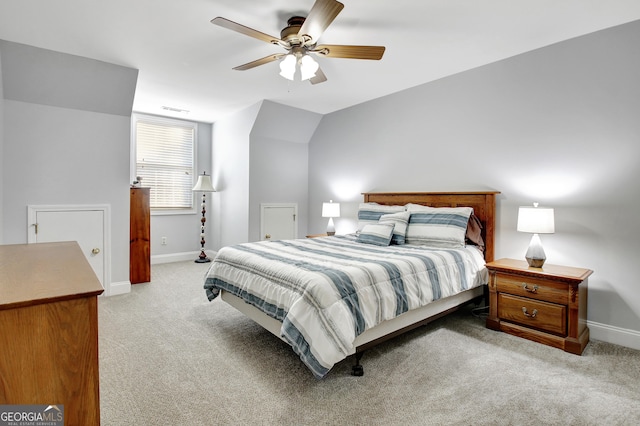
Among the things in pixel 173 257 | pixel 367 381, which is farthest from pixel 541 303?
pixel 173 257

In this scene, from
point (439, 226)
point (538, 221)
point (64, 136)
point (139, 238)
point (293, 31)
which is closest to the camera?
point (293, 31)

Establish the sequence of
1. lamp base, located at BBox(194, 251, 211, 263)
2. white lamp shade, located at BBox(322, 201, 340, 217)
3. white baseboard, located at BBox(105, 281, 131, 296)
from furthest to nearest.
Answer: lamp base, located at BBox(194, 251, 211, 263), white lamp shade, located at BBox(322, 201, 340, 217), white baseboard, located at BBox(105, 281, 131, 296)

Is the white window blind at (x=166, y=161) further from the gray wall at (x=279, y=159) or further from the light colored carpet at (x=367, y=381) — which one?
the light colored carpet at (x=367, y=381)

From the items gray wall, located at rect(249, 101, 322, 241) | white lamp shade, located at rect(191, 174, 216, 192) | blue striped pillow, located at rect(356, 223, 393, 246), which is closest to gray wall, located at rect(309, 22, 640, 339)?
blue striped pillow, located at rect(356, 223, 393, 246)

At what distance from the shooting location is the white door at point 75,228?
3.43 meters

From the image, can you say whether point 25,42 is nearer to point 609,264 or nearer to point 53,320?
point 53,320

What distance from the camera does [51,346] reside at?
2.94 feet

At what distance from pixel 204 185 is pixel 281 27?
3.50 m

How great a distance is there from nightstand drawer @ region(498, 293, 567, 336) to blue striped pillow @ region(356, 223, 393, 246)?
1124mm

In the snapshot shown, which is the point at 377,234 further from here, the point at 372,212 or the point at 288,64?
the point at 288,64

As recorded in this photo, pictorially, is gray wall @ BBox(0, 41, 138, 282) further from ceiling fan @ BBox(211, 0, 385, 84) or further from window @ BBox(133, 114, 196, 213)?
ceiling fan @ BBox(211, 0, 385, 84)

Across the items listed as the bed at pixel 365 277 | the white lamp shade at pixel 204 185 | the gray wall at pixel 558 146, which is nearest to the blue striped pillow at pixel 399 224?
the bed at pixel 365 277

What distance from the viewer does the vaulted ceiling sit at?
2332 mm

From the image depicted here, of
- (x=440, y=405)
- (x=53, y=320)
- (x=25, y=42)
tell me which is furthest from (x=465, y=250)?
(x=25, y=42)
